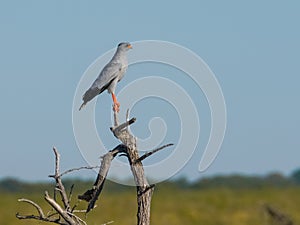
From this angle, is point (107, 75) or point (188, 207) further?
point (188, 207)

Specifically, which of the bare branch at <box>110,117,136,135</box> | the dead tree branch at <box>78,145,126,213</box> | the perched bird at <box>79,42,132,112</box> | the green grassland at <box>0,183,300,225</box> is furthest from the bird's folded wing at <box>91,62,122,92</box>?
the green grassland at <box>0,183,300,225</box>

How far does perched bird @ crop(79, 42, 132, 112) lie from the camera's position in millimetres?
8156

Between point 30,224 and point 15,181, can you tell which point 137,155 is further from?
point 15,181

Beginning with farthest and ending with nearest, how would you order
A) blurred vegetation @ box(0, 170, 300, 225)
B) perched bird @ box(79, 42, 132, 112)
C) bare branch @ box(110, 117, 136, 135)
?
blurred vegetation @ box(0, 170, 300, 225)
perched bird @ box(79, 42, 132, 112)
bare branch @ box(110, 117, 136, 135)

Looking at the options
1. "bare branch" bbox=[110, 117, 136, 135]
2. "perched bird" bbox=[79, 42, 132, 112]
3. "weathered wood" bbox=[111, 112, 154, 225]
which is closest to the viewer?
"bare branch" bbox=[110, 117, 136, 135]

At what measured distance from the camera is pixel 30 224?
31.2m

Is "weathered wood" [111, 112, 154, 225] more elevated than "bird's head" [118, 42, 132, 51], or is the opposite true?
"bird's head" [118, 42, 132, 51]

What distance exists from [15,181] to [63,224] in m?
62.3

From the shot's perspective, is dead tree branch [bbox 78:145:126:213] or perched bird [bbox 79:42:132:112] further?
perched bird [bbox 79:42:132:112]

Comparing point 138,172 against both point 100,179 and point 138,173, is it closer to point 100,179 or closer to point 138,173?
point 138,173

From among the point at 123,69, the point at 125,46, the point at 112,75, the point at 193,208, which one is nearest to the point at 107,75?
the point at 112,75

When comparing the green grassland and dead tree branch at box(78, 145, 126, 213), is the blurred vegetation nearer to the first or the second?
the green grassland

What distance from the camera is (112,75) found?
8.18 meters

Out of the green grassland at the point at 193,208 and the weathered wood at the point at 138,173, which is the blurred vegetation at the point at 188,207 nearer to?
the green grassland at the point at 193,208
